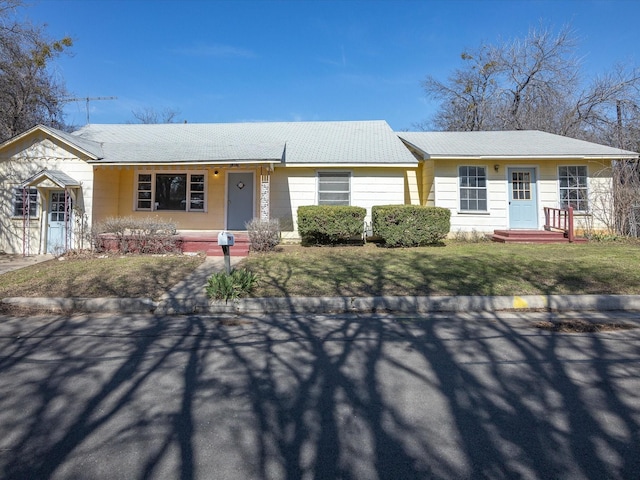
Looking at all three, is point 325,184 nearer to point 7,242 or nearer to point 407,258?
point 407,258

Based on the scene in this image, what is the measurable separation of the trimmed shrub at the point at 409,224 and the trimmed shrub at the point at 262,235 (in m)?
3.27

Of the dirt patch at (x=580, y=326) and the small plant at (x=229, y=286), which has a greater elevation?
the small plant at (x=229, y=286)

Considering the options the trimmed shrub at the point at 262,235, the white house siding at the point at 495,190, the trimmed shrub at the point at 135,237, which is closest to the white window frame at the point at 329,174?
the trimmed shrub at the point at 262,235

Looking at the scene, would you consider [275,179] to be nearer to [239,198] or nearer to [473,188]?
[239,198]

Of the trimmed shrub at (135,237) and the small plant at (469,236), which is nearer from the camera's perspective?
the trimmed shrub at (135,237)

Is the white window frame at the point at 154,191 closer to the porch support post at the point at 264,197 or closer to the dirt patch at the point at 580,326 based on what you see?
the porch support post at the point at 264,197

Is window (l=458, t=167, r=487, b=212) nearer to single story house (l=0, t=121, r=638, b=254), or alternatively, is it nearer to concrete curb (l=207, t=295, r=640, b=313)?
single story house (l=0, t=121, r=638, b=254)

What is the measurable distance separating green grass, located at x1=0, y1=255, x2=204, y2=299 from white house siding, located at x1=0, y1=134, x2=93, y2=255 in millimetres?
3111

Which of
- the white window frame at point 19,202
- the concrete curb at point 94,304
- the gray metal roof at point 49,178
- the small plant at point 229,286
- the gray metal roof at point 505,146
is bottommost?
the concrete curb at point 94,304

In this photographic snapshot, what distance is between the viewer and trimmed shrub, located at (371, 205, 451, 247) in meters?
11.1

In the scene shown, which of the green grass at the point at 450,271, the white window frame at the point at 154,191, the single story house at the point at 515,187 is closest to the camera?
the green grass at the point at 450,271

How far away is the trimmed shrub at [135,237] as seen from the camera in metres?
10.6

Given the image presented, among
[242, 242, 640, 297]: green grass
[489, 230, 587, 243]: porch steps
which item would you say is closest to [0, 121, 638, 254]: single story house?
[489, 230, 587, 243]: porch steps

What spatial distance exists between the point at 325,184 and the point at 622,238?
1039cm
